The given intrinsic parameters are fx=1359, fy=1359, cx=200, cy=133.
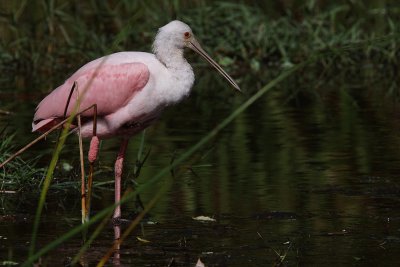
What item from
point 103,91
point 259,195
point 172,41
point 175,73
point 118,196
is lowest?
point 259,195

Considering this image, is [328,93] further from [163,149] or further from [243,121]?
[163,149]

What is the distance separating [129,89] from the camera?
30.4 feet

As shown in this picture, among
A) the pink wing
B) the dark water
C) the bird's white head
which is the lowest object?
the dark water

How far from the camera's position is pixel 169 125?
43.4 ft

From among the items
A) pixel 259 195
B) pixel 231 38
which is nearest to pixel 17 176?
pixel 259 195

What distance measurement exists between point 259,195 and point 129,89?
1.16 metres

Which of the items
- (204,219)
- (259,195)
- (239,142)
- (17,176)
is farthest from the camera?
(239,142)

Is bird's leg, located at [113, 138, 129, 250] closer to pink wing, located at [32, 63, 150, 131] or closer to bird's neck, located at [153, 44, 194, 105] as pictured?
pink wing, located at [32, 63, 150, 131]

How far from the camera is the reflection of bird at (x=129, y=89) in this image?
9.21 metres

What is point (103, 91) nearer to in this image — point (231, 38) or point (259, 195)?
point (259, 195)

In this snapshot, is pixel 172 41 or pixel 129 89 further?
pixel 172 41

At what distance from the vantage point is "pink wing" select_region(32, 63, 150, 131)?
30.3 feet

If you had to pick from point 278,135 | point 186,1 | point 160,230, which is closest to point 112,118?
point 160,230

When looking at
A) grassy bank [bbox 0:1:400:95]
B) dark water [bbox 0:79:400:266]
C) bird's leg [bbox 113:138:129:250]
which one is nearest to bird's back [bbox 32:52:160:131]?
bird's leg [bbox 113:138:129:250]
